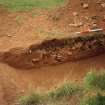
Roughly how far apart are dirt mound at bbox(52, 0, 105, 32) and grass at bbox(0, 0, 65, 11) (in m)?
0.27

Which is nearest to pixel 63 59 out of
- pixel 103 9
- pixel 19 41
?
pixel 19 41

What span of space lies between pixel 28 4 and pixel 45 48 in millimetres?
1435

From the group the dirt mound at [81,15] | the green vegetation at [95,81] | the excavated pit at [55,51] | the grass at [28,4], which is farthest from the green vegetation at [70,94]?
the grass at [28,4]

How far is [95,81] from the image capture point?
6887 millimetres

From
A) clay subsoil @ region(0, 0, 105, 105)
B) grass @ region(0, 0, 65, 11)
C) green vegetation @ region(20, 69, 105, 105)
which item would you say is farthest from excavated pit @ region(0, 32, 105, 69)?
green vegetation @ region(20, 69, 105, 105)

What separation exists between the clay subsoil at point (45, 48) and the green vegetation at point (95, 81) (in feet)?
3.50

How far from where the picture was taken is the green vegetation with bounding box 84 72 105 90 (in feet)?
22.2

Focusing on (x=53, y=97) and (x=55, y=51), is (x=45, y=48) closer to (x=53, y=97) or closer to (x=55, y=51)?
(x=55, y=51)

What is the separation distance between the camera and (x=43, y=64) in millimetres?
8750

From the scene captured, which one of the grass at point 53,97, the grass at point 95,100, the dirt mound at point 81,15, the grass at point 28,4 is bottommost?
the grass at point 53,97

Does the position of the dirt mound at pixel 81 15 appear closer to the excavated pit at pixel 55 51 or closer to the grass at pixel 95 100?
the excavated pit at pixel 55 51

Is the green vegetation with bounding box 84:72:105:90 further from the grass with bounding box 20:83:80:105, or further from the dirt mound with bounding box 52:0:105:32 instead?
the dirt mound with bounding box 52:0:105:32

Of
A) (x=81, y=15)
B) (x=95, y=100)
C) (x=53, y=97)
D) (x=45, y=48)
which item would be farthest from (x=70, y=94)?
(x=81, y=15)

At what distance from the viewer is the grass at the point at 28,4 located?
9.51 m
